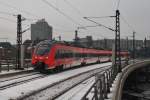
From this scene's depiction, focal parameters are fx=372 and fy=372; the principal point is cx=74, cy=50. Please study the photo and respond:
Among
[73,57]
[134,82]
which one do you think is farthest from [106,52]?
[73,57]

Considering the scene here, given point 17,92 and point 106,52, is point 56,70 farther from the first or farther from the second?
point 106,52

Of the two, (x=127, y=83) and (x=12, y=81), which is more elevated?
(x=12, y=81)

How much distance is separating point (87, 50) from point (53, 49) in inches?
772

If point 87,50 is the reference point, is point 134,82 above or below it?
below

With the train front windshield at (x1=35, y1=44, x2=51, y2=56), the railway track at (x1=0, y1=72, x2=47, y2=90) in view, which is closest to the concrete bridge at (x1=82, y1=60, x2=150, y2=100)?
the railway track at (x1=0, y1=72, x2=47, y2=90)

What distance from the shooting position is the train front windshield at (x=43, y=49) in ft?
107

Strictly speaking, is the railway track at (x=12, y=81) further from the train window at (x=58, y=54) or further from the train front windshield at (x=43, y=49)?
the train window at (x=58, y=54)

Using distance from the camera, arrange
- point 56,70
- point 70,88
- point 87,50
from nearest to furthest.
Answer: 1. point 70,88
2. point 56,70
3. point 87,50

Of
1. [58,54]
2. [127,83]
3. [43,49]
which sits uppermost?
[43,49]

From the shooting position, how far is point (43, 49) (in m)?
32.8

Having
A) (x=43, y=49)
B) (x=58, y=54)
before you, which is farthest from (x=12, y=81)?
(x=58, y=54)

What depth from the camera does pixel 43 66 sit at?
32.1 metres

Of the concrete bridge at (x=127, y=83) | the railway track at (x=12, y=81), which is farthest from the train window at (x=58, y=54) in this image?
the railway track at (x=12, y=81)

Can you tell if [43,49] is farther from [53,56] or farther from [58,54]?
[58,54]
